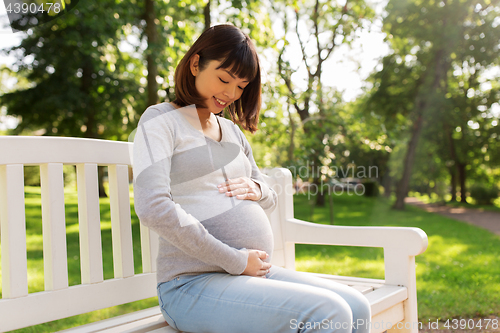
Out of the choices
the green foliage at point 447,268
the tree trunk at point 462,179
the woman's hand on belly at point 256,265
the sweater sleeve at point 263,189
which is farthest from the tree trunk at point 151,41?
the tree trunk at point 462,179

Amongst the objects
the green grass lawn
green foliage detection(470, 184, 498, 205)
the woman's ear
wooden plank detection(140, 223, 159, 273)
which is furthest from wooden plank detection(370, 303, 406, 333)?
green foliage detection(470, 184, 498, 205)

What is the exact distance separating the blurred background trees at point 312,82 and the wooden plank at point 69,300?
165 cm

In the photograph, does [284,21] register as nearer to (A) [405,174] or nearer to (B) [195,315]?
(B) [195,315]

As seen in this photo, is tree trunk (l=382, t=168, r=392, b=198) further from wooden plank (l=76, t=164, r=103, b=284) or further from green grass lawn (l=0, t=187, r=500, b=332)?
wooden plank (l=76, t=164, r=103, b=284)

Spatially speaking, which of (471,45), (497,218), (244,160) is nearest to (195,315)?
(244,160)

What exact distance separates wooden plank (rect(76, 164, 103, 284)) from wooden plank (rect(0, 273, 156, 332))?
0.06 metres

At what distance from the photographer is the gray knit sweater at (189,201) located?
130 cm

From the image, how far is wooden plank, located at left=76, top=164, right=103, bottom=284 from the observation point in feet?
5.41

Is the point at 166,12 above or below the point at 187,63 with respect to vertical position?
above

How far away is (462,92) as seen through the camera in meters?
16.9

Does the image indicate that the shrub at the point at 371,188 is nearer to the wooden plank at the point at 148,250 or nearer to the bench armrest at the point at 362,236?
the bench armrest at the point at 362,236

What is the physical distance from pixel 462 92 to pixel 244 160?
695 inches

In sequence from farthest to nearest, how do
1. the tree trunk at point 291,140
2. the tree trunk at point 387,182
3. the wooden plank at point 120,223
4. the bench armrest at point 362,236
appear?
the tree trunk at point 387,182, the tree trunk at point 291,140, the bench armrest at point 362,236, the wooden plank at point 120,223

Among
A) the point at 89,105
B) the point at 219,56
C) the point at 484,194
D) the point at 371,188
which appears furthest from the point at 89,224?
the point at 371,188
